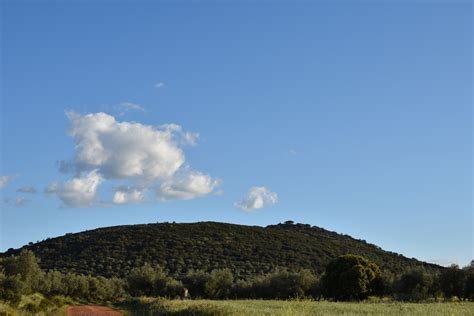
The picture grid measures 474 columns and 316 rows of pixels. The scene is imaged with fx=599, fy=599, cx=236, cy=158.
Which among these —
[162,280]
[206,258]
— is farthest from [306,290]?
[206,258]

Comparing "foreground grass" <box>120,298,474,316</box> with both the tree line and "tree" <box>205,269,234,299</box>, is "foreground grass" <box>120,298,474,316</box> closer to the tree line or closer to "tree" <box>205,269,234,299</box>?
the tree line

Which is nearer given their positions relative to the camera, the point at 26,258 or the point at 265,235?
the point at 26,258

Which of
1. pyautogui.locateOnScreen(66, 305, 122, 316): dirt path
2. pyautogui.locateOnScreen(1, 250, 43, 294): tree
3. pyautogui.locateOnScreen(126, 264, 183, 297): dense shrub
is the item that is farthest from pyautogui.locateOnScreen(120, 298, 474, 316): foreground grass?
pyautogui.locateOnScreen(126, 264, 183, 297): dense shrub

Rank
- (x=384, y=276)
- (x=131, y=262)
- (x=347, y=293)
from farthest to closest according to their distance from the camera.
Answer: (x=131, y=262) < (x=384, y=276) < (x=347, y=293)

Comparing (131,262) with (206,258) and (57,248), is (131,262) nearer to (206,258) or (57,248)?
(206,258)

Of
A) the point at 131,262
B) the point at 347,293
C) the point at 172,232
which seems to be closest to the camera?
the point at 347,293

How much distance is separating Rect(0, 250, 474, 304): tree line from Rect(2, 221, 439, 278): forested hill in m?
14.3

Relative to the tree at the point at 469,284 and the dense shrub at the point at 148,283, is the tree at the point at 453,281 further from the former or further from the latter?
the dense shrub at the point at 148,283

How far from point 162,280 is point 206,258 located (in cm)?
2711

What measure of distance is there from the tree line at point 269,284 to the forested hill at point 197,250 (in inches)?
564

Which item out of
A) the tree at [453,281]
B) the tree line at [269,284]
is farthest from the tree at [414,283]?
the tree at [453,281]

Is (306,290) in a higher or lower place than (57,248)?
lower

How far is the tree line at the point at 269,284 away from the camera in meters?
58.3

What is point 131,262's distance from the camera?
97500mm
